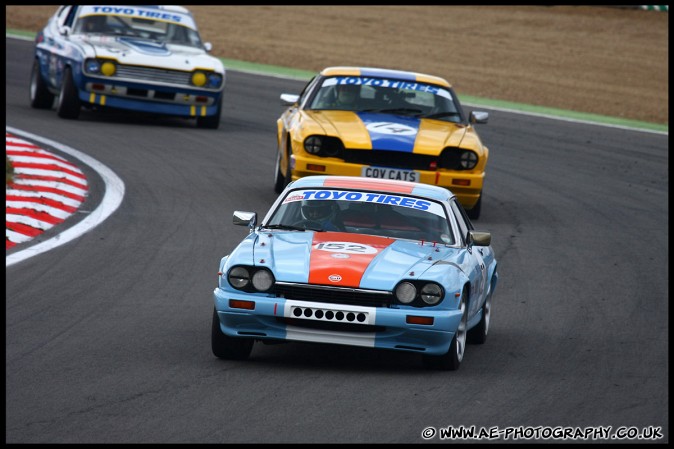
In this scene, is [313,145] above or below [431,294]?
below

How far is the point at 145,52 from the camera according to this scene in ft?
60.6

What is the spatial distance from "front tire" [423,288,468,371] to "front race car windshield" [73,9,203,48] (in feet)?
40.2

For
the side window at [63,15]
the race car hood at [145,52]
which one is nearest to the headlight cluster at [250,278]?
the race car hood at [145,52]

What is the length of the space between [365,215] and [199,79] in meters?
10.3

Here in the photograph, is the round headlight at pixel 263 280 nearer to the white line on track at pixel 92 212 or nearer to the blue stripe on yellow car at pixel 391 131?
the white line on track at pixel 92 212

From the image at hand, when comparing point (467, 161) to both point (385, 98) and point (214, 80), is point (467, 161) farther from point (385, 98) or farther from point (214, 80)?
point (214, 80)

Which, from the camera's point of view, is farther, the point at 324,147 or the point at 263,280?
the point at 324,147

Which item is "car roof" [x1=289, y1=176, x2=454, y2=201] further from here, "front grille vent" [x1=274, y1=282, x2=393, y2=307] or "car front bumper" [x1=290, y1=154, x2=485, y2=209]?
"car front bumper" [x1=290, y1=154, x2=485, y2=209]

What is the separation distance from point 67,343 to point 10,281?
6.27 feet

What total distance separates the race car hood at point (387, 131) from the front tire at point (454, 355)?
550 cm

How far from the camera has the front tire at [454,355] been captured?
7.72 metres

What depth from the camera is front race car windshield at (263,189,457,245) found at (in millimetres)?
8688

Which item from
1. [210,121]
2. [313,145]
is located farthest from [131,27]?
[313,145]

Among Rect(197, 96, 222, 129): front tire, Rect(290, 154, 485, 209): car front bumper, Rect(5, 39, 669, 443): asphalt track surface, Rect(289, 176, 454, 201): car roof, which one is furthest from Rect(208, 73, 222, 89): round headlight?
Rect(289, 176, 454, 201): car roof
